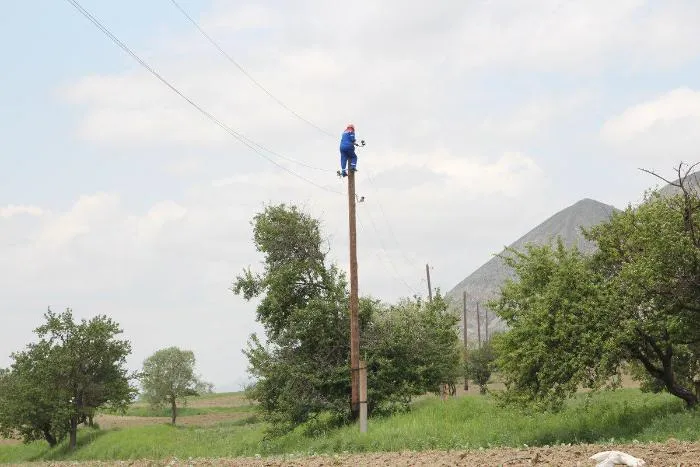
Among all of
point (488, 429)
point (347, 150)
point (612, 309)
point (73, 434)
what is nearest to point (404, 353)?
point (488, 429)

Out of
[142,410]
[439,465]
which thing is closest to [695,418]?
[439,465]

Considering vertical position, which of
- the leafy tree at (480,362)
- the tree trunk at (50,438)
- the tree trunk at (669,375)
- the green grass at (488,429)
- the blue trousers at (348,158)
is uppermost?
the blue trousers at (348,158)

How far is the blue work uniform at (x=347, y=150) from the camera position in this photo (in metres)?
30.1

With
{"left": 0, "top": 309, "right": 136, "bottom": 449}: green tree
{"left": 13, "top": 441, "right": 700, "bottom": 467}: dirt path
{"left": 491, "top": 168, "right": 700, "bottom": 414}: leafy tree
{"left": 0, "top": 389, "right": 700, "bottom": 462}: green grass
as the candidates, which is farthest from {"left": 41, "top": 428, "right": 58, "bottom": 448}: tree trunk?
{"left": 13, "top": 441, "right": 700, "bottom": 467}: dirt path

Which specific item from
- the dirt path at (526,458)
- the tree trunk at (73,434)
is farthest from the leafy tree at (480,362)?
the dirt path at (526,458)

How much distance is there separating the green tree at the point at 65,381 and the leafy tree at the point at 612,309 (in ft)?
102

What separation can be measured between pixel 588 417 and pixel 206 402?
84.3 m

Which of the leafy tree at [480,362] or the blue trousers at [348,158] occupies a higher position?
the blue trousers at [348,158]

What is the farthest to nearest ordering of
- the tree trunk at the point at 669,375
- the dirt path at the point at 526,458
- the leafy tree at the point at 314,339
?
the leafy tree at the point at 314,339 → the tree trunk at the point at 669,375 → the dirt path at the point at 526,458

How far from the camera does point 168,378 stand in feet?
252

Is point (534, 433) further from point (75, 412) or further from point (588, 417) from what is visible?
point (75, 412)

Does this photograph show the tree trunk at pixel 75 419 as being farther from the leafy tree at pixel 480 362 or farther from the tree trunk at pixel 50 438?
the leafy tree at pixel 480 362

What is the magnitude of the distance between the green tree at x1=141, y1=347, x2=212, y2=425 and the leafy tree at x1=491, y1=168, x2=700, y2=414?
56184mm

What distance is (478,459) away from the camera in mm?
13977
